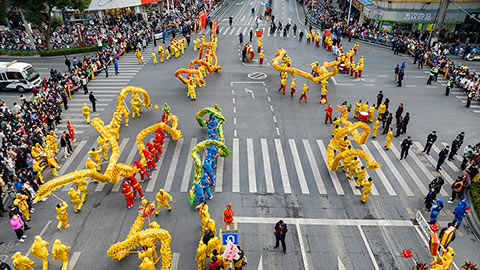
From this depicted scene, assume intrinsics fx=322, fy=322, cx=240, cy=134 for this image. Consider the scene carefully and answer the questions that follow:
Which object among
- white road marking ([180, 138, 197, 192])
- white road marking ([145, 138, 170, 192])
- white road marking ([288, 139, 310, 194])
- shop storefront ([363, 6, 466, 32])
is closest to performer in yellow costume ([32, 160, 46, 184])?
white road marking ([145, 138, 170, 192])

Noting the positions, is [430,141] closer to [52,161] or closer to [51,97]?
[52,161]

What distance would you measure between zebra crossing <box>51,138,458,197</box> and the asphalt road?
0.22 ft

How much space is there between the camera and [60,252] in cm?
1302

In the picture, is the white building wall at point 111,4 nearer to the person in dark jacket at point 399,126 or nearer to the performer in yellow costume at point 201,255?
the person in dark jacket at point 399,126

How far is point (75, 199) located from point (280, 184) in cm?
1098

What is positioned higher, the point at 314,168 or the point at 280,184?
the point at 314,168

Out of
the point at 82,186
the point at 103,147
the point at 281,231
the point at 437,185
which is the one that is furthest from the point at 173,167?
the point at 437,185

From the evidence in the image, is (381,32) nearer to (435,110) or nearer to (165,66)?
(435,110)

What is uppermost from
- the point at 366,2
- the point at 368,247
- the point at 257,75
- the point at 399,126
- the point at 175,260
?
the point at 366,2

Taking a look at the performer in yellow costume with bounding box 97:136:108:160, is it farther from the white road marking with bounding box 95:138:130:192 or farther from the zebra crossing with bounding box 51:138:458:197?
the white road marking with bounding box 95:138:130:192

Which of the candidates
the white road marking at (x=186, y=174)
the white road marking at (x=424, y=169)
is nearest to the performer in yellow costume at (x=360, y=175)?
the white road marking at (x=424, y=169)

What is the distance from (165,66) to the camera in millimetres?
38375

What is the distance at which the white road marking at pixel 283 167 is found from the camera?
1839 cm

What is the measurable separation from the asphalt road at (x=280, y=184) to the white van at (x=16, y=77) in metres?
5.85
